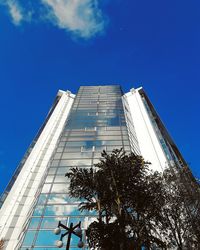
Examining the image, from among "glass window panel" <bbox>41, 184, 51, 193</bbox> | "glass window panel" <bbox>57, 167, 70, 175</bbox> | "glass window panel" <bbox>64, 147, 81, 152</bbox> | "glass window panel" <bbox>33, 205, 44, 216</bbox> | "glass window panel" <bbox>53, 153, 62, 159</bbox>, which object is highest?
"glass window panel" <bbox>64, 147, 81, 152</bbox>

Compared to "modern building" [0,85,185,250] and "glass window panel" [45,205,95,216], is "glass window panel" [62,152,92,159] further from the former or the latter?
"glass window panel" [45,205,95,216]

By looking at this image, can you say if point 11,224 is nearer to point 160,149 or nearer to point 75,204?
point 75,204

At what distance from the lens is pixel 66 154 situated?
83.9 feet

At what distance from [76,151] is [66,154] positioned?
119 centimetres

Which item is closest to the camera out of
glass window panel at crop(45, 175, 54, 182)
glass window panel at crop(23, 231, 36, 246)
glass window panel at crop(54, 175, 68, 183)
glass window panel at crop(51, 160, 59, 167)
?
glass window panel at crop(23, 231, 36, 246)

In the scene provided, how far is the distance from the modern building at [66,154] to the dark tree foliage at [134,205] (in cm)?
535

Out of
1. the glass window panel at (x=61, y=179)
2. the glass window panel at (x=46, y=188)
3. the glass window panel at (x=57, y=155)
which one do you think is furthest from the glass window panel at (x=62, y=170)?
the glass window panel at (x=57, y=155)

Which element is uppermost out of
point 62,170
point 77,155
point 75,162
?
point 77,155

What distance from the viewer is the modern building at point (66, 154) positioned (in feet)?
59.3

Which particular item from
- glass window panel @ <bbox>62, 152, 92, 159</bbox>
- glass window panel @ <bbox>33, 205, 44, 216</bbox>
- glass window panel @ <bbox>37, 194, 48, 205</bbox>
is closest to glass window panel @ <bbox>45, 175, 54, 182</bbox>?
glass window panel @ <bbox>37, 194, 48, 205</bbox>

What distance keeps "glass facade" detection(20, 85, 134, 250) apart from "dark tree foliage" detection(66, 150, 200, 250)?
5.46 meters

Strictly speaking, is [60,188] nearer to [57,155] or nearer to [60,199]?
[60,199]

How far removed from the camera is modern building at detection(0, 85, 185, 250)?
59.3 feet

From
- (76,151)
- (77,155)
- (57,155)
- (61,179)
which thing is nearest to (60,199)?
(61,179)
